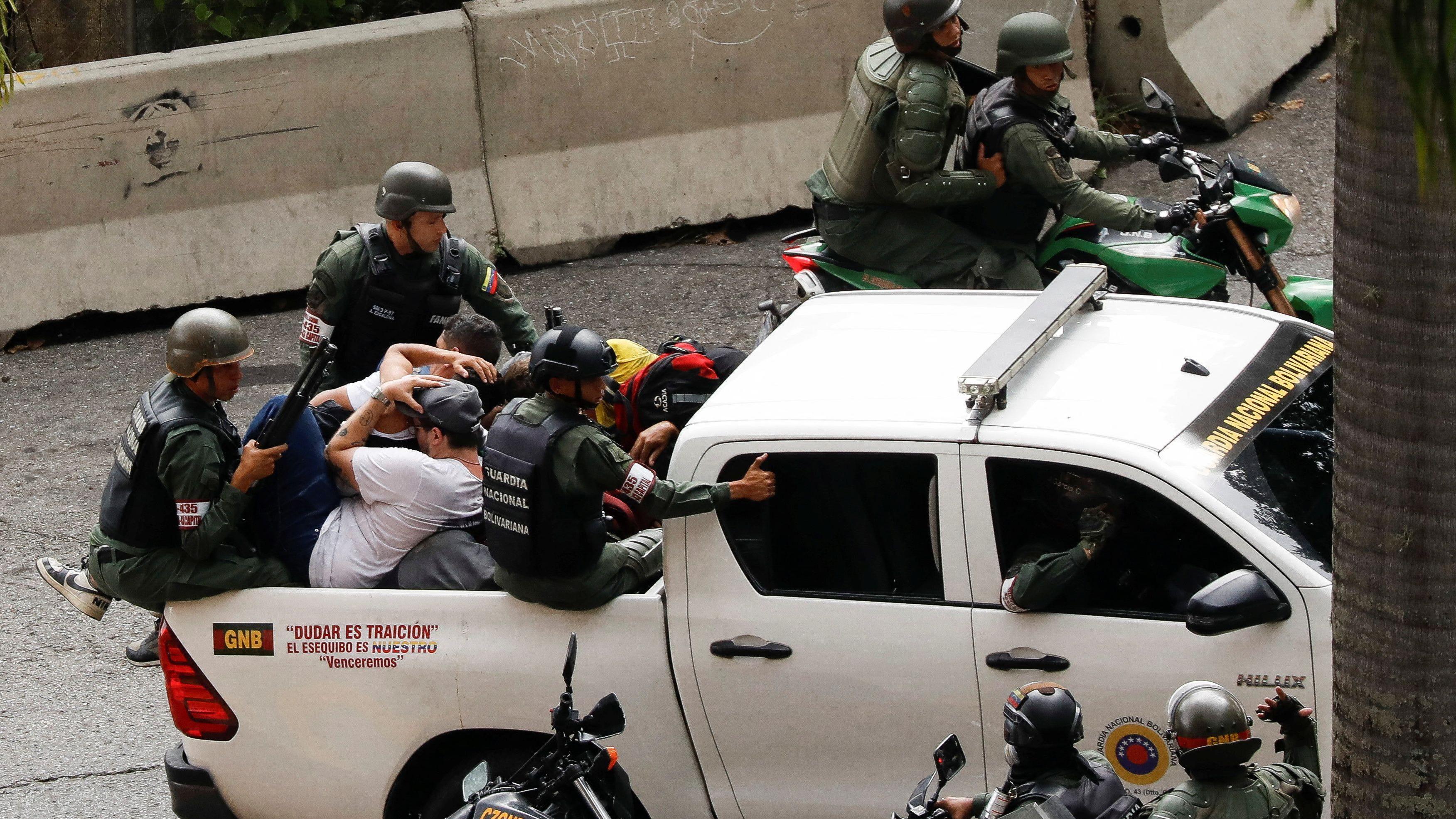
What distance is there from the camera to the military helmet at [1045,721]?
3396 mm

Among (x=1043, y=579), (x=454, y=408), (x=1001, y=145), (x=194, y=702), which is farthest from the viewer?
(x=1001, y=145)

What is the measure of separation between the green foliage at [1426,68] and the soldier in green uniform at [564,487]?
2445mm

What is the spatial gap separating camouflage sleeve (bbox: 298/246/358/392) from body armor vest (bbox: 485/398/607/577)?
89.3 inches

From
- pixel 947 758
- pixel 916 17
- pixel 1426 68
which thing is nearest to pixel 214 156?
pixel 916 17

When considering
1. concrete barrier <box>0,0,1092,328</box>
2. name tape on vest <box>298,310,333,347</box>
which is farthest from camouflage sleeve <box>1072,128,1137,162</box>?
name tape on vest <box>298,310,333,347</box>

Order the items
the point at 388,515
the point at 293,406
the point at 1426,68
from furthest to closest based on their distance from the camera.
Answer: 1. the point at 388,515
2. the point at 293,406
3. the point at 1426,68

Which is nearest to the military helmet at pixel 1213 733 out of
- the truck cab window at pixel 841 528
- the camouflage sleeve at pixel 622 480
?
the truck cab window at pixel 841 528

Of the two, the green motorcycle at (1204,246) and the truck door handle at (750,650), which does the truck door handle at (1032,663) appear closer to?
the truck door handle at (750,650)

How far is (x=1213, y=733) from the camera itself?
3.30 meters

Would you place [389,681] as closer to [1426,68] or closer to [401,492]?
[401,492]

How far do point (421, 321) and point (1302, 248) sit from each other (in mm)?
5400

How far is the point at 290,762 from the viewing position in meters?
4.77

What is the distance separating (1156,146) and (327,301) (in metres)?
3.67

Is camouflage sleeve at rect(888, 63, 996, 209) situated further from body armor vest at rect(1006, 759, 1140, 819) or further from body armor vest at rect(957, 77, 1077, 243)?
body armor vest at rect(1006, 759, 1140, 819)
